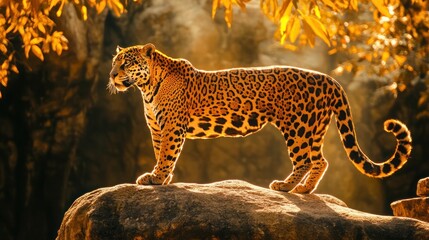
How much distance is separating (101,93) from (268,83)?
934 centimetres

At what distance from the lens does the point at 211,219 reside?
850 centimetres

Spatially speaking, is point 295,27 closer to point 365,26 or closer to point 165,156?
point 165,156

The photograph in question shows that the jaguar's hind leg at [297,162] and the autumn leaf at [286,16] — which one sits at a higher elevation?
the autumn leaf at [286,16]

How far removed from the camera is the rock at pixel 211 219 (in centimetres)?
844

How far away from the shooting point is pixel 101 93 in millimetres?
19078

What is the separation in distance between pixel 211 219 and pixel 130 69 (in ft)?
8.35

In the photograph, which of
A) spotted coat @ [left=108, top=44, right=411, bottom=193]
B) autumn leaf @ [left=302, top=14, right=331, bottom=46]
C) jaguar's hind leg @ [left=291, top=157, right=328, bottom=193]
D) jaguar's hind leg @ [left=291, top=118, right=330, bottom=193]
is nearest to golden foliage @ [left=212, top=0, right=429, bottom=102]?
autumn leaf @ [left=302, top=14, right=331, bottom=46]

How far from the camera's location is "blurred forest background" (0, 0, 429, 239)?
16.9 m

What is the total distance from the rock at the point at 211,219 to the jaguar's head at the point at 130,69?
1492 millimetres

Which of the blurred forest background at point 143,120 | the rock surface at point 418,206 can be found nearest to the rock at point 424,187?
the rock surface at point 418,206

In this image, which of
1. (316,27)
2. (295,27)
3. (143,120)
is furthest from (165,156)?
(143,120)

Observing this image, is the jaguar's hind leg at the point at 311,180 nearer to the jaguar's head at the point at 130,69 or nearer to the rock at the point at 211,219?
the rock at the point at 211,219

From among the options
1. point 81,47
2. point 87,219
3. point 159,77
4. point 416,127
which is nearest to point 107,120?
point 81,47

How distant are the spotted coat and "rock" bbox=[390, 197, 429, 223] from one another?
3.50 feet
